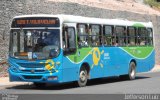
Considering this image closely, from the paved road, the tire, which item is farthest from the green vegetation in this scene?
the paved road

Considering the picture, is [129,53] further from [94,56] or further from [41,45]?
[41,45]

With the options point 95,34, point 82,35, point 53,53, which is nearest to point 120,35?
point 95,34

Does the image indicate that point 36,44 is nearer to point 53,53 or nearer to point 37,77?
point 53,53

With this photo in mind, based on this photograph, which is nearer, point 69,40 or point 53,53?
point 53,53

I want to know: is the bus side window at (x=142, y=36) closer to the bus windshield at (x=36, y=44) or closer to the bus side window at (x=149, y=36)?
the bus side window at (x=149, y=36)

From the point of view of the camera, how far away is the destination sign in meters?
18.8

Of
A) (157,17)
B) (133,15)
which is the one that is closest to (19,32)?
(133,15)

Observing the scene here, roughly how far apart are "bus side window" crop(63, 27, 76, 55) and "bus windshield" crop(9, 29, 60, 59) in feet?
1.15

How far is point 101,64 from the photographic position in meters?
21.6

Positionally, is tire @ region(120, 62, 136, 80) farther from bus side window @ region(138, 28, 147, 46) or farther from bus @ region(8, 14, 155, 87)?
bus @ region(8, 14, 155, 87)

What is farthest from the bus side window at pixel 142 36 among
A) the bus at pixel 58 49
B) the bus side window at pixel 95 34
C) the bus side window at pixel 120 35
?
the bus side window at pixel 95 34

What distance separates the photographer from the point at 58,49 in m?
18.6

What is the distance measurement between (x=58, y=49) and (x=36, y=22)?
54.8 inches

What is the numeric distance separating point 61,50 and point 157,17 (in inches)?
1070
